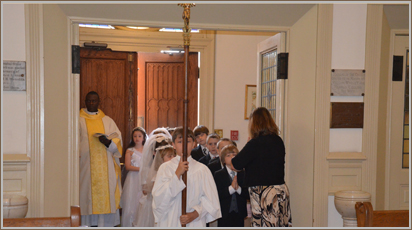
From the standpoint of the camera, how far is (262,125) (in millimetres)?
3695

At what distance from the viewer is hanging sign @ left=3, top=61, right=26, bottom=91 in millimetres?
3393

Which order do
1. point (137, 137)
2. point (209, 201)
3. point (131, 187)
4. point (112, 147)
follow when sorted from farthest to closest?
point (137, 137) < point (131, 187) < point (112, 147) < point (209, 201)

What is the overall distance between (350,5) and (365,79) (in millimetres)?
683

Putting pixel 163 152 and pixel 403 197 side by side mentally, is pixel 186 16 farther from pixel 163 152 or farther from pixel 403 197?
pixel 403 197

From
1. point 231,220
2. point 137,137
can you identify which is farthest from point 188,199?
point 137,137

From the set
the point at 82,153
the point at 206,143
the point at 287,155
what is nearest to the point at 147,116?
the point at 82,153

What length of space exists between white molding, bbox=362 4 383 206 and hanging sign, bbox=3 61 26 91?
→ 9.77ft

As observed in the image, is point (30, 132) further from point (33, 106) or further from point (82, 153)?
point (82, 153)

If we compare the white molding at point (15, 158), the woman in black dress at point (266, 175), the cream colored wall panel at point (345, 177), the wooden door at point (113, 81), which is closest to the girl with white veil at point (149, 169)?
the woman in black dress at point (266, 175)

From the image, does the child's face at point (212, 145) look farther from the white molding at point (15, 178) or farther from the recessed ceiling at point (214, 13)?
the white molding at point (15, 178)

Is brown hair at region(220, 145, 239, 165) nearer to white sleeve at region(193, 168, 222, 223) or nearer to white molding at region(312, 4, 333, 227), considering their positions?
white sleeve at region(193, 168, 222, 223)

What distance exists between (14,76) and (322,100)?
2.63 meters

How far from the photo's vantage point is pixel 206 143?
16.9 feet

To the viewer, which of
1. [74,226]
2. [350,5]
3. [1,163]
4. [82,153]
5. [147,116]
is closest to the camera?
[74,226]
